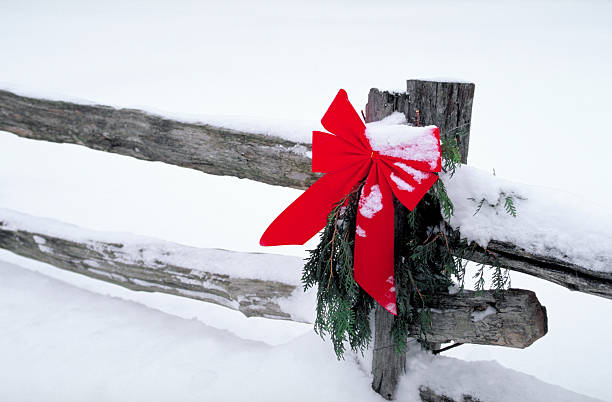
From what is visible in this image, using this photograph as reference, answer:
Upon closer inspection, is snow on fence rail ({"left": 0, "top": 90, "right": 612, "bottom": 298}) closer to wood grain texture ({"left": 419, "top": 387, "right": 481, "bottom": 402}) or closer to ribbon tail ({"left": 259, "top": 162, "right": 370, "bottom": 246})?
ribbon tail ({"left": 259, "top": 162, "right": 370, "bottom": 246})

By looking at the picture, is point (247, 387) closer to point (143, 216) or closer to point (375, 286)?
point (375, 286)

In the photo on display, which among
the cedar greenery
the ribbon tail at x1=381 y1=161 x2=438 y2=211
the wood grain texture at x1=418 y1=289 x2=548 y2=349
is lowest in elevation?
the wood grain texture at x1=418 y1=289 x2=548 y2=349

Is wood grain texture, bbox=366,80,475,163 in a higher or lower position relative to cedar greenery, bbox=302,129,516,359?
higher

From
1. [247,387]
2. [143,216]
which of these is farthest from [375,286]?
[143,216]

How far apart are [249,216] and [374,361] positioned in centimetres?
238

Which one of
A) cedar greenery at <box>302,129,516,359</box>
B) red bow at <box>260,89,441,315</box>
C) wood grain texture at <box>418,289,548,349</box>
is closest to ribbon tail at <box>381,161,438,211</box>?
red bow at <box>260,89,441,315</box>

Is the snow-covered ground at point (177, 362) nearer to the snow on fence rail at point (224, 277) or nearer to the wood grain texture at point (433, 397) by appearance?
the wood grain texture at point (433, 397)

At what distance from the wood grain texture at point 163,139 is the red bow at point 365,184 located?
1.30ft

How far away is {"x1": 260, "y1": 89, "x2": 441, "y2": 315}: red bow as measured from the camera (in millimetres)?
1390

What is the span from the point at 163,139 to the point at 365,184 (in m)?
1.29

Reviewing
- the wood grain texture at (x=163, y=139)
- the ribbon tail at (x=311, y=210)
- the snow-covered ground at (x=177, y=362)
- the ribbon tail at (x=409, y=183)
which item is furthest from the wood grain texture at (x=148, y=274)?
the ribbon tail at (x=409, y=183)

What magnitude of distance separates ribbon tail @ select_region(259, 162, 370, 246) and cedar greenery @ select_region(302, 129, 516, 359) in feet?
0.13

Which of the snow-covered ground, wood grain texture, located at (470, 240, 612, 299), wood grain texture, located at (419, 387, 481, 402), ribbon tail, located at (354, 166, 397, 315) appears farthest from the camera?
the snow-covered ground

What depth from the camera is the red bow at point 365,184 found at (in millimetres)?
1390
